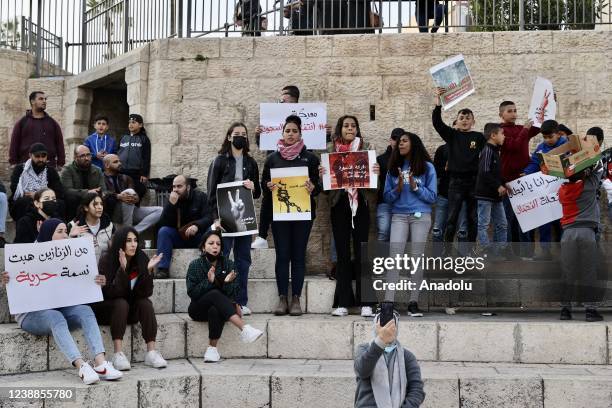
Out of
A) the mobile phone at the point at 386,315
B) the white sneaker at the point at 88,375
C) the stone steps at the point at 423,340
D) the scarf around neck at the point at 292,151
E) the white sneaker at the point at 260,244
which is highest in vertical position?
the scarf around neck at the point at 292,151

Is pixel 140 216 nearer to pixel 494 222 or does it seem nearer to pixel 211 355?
pixel 211 355

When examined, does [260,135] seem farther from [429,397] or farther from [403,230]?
[429,397]

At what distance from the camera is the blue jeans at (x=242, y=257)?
988 centimetres

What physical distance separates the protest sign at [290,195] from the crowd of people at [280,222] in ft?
0.23

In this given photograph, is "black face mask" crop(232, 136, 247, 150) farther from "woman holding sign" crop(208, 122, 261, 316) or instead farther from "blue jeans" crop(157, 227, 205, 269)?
"blue jeans" crop(157, 227, 205, 269)

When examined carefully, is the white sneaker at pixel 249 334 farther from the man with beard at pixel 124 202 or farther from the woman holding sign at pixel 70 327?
the man with beard at pixel 124 202

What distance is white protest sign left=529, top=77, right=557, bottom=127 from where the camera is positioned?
11141 mm

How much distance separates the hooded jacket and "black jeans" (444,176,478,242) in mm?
5297

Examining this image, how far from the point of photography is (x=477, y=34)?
1191 cm

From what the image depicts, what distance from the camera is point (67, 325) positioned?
845 cm

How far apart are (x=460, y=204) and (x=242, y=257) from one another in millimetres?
2486

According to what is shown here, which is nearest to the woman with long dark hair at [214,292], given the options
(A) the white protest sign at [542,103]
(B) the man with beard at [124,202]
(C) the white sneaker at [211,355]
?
(C) the white sneaker at [211,355]

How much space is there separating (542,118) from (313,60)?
2.99 metres

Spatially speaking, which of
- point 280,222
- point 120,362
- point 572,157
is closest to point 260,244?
point 280,222
